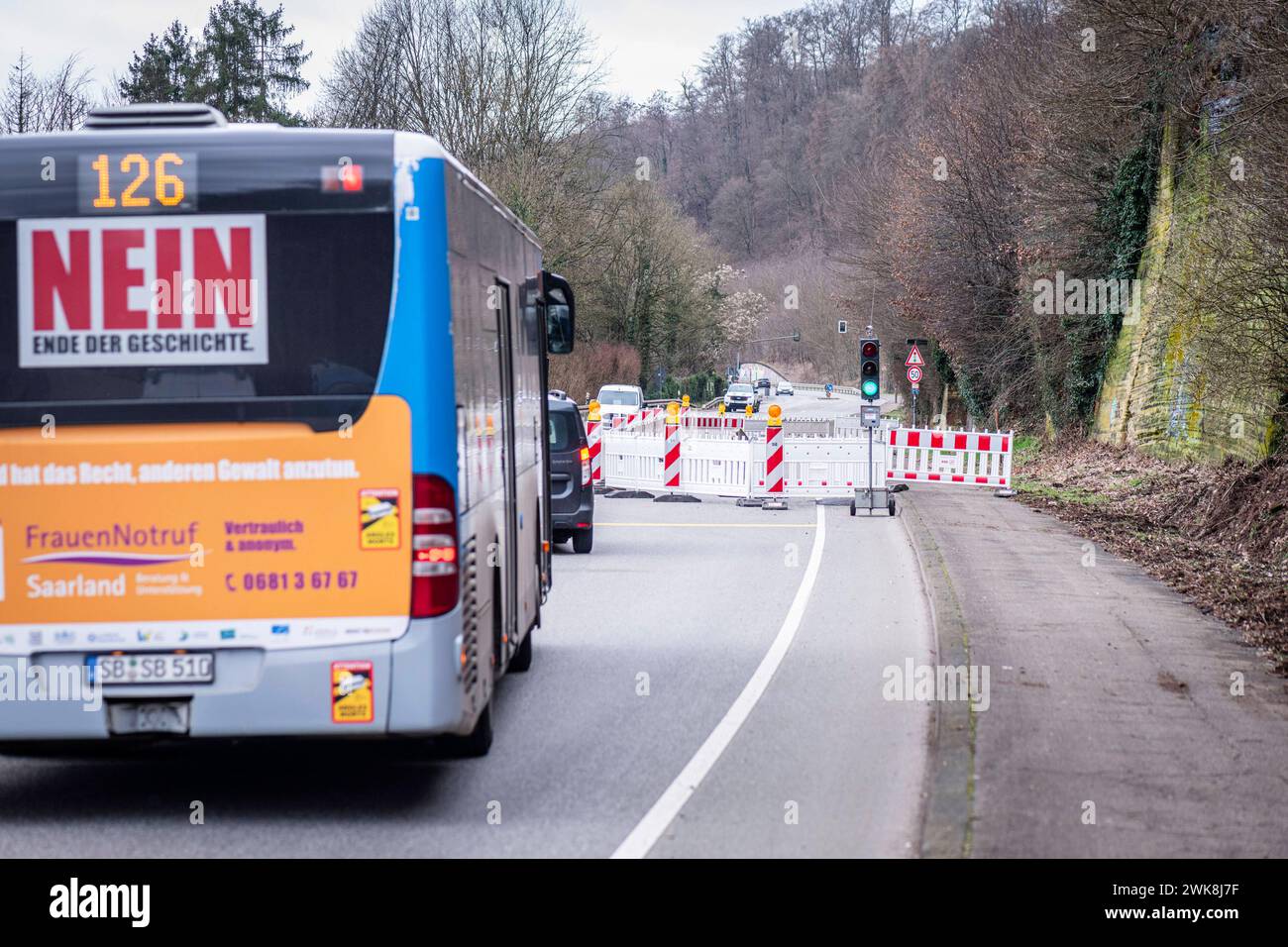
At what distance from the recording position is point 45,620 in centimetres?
634

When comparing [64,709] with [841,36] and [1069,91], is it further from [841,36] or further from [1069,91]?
[841,36]

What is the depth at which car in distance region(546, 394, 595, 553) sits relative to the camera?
17.9 meters

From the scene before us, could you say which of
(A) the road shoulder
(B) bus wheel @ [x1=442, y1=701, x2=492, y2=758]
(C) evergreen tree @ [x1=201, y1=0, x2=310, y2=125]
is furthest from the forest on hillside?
(B) bus wheel @ [x1=442, y1=701, x2=492, y2=758]

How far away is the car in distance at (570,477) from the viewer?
58.9 feet

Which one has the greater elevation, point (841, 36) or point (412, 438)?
point (841, 36)

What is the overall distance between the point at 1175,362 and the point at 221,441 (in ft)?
85.5

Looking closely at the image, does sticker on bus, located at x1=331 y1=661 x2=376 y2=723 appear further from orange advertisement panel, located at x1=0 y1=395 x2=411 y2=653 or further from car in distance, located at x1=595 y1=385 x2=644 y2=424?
car in distance, located at x1=595 y1=385 x2=644 y2=424

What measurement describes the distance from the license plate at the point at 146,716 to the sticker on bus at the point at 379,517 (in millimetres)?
1130

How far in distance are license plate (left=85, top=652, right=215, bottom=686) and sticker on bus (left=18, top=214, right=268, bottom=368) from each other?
127 centimetres

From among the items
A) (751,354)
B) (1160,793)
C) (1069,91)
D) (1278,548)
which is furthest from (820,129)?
(1160,793)
